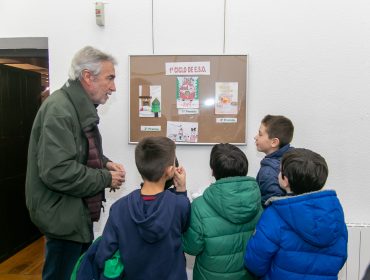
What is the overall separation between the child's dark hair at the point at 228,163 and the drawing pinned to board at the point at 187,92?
0.90 m

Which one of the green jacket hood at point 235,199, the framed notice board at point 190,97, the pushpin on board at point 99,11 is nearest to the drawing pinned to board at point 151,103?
the framed notice board at point 190,97

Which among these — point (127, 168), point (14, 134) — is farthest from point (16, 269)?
point (127, 168)

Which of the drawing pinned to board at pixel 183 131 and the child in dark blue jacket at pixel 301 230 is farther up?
the drawing pinned to board at pixel 183 131

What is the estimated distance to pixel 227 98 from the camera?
246 cm

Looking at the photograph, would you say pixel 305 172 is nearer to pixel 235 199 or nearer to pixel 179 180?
pixel 235 199

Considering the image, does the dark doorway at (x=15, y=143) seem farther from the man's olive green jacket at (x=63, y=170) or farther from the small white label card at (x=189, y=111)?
the man's olive green jacket at (x=63, y=170)

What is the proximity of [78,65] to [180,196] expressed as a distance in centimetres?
86

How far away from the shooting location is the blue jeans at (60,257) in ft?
5.88

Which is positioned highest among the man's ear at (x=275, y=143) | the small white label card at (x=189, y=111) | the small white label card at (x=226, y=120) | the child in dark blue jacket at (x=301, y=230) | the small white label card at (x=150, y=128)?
the small white label card at (x=189, y=111)

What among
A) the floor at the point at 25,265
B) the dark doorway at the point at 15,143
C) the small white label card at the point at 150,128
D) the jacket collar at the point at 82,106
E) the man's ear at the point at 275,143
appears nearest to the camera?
the jacket collar at the point at 82,106

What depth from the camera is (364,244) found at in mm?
2416

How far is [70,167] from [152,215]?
51 cm

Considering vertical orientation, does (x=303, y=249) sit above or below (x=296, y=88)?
below

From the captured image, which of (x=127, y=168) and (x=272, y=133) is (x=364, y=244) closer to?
(x=272, y=133)
